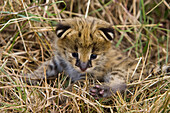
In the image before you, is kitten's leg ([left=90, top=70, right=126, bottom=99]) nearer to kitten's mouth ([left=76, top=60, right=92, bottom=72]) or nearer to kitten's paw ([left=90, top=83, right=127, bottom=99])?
kitten's paw ([left=90, top=83, right=127, bottom=99])

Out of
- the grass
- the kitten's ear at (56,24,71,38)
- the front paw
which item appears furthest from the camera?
the kitten's ear at (56,24,71,38)

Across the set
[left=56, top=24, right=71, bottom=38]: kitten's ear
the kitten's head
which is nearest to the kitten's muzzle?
the kitten's head

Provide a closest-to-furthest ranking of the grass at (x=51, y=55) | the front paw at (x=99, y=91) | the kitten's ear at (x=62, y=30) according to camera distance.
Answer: the grass at (x=51, y=55) → the front paw at (x=99, y=91) → the kitten's ear at (x=62, y=30)

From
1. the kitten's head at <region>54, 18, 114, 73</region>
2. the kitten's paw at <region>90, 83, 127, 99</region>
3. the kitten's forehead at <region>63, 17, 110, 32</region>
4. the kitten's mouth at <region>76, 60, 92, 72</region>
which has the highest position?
the kitten's forehead at <region>63, 17, 110, 32</region>

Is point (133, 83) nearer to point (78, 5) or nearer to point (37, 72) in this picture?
point (37, 72)

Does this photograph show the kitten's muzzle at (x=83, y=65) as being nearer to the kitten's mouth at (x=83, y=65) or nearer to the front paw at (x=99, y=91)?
the kitten's mouth at (x=83, y=65)

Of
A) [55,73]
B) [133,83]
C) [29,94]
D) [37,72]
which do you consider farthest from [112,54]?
[29,94]

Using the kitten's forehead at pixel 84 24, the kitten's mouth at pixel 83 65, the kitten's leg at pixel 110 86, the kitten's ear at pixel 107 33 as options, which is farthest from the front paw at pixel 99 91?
the kitten's forehead at pixel 84 24

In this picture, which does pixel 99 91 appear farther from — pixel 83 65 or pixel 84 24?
pixel 84 24
